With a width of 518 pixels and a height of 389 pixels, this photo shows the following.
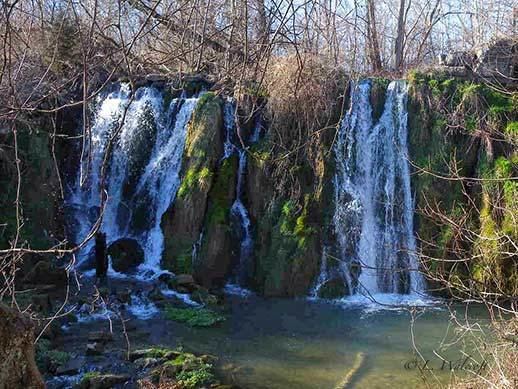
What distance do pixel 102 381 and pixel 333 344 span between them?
327 cm

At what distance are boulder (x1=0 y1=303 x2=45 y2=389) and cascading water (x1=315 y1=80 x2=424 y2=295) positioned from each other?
8732 millimetres

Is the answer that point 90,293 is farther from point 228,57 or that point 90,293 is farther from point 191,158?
point 228,57

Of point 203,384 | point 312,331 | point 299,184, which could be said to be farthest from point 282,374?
point 299,184

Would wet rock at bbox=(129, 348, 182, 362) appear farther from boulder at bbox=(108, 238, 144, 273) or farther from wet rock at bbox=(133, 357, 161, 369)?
boulder at bbox=(108, 238, 144, 273)

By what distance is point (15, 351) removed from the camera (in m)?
2.99

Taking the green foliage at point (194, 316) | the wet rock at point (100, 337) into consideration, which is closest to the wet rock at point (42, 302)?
the wet rock at point (100, 337)

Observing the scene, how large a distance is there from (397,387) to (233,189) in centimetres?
639

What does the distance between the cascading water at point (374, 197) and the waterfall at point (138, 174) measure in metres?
3.48

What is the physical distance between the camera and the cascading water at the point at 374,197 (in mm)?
11648

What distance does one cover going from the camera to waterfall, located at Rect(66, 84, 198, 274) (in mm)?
12625

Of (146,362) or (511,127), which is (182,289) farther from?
(511,127)

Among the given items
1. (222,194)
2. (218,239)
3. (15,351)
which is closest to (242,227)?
(218,239)

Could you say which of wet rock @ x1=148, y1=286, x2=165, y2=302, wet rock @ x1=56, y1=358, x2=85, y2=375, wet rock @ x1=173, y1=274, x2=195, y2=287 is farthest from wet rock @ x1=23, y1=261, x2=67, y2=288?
wet rock @ x1=56, y1=358, x2=85, y2=375

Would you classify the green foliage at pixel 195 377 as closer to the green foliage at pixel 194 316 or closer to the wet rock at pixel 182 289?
the green foliage at pixel 194 316
